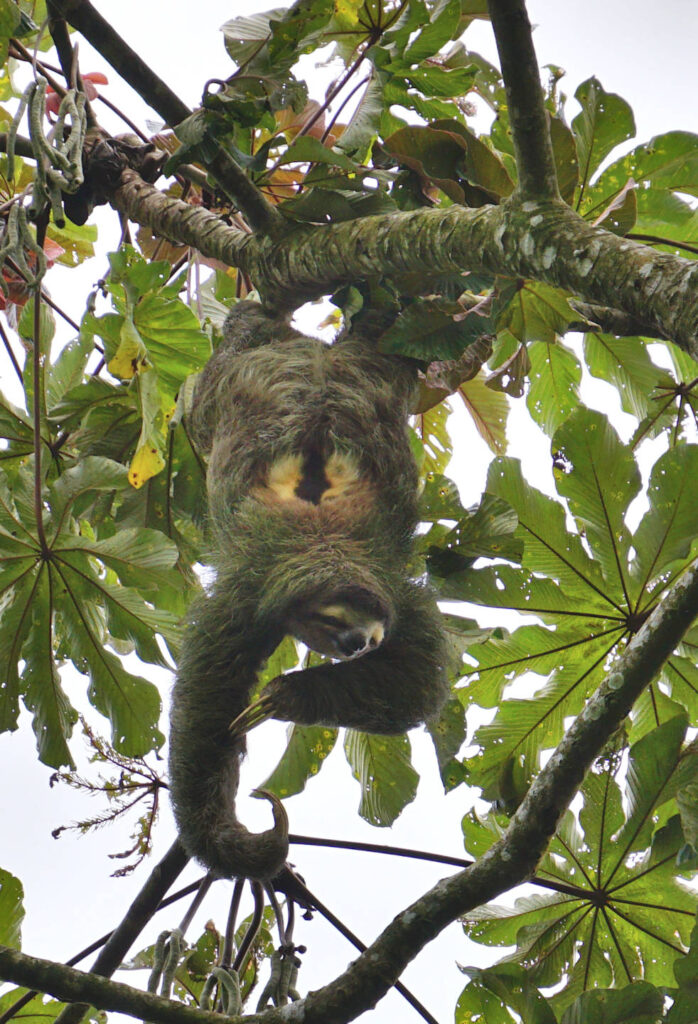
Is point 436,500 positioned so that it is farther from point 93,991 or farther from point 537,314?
point 93,991

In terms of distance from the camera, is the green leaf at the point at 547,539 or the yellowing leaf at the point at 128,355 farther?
the green leaf at the point at 547,539

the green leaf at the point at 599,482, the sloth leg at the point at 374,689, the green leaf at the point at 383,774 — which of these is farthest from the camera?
the green leaf at the point at 383,774

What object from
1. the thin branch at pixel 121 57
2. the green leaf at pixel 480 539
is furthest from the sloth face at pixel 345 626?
the thin branch at pixel 121 57

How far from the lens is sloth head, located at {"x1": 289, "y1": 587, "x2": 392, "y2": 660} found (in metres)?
2.08

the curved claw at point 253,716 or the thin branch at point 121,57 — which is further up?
the thin branch at point 121,57

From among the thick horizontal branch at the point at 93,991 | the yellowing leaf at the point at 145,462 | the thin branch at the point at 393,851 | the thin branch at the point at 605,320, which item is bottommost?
the thick horizontal branch at the point at 93,991

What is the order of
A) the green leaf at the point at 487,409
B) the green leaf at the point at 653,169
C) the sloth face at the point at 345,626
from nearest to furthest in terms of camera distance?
the sloth face at the point at 345,626 < the green leaf at the point at 653,169 < the green leaf at the point at 487,409

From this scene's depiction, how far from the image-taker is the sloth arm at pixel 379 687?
2.19m

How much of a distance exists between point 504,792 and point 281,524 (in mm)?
981

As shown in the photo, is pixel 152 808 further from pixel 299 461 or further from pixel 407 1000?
pixel 299 461

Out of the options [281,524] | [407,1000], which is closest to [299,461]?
[281,524]

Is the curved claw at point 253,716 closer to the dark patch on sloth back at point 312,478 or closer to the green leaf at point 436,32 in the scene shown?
the dark patch on sloth back at point 312,478

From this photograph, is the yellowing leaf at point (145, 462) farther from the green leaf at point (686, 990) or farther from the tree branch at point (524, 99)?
the green leaf at point (686, 990)

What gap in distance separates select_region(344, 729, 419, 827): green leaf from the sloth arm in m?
0.60
